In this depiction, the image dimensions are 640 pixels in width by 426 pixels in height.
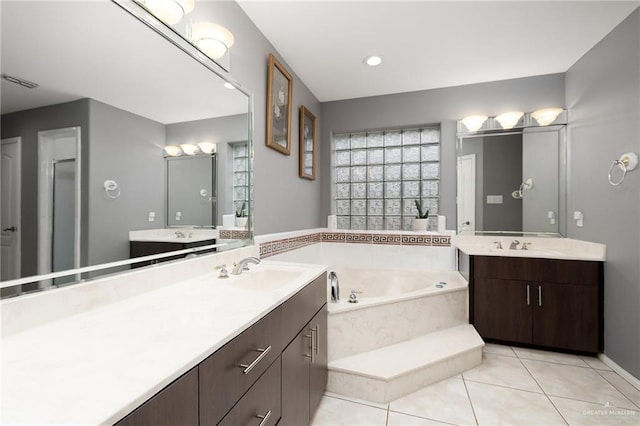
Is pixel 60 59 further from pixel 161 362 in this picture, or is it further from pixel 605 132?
pixel 605 132

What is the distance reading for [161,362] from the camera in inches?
23.6

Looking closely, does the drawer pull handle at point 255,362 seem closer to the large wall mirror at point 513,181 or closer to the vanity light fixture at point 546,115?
the large wall mirror at point 513,181

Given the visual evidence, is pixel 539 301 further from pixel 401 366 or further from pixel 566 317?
pixel 401 366

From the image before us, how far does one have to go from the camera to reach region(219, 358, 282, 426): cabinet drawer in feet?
2.66

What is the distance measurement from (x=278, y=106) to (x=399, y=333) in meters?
1.98

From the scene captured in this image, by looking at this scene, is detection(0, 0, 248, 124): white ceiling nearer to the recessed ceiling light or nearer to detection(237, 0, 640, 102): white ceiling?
detection(237, 0, 640, 102): white ceiling

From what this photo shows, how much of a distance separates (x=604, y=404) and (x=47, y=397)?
8.42 feet

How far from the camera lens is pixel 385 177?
3.24m

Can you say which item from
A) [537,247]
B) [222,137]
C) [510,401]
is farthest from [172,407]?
[537,247]

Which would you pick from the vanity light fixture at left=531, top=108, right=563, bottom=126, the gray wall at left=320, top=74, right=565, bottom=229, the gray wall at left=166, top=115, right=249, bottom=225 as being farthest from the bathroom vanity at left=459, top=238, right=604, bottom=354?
the gray wall at left=166, top=115, right=249, bottom=225

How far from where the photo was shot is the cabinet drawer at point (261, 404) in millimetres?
810

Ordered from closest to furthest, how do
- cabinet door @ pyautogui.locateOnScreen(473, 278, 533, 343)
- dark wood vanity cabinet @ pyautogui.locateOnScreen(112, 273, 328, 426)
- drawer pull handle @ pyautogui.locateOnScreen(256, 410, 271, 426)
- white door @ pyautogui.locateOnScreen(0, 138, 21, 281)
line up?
dark wood vanity cabinet @ pyautogui.locateOnScreen(112, 273, 328, 426) → white door @ pyautogui.locateOnScreen(0, 138, 21, 281) → drawer pull handle @ pyautogui.locateOnScreen(256, 410, 271, 426) → cabinet door @ pyautogui.locateOnScreen(473, 278, 533, 343)

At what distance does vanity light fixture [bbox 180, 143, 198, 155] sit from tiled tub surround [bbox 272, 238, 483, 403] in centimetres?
106

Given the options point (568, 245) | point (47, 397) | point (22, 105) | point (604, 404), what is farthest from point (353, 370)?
point (568, 245)
